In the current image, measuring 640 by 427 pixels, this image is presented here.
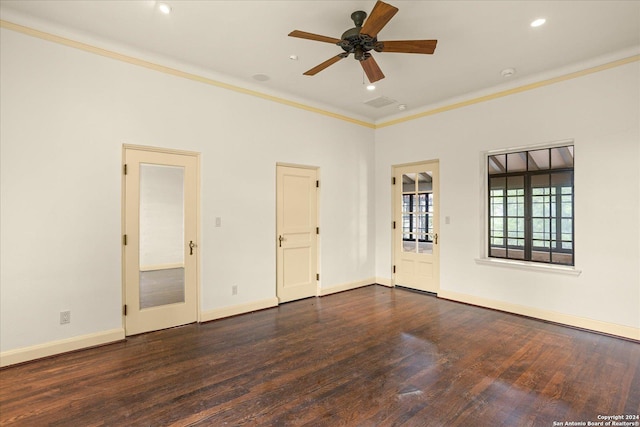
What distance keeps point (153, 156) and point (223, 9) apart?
71.6 inches

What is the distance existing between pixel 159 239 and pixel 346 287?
320 cm

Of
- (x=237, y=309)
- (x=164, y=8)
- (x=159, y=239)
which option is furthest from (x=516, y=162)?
(x=159, y=239)

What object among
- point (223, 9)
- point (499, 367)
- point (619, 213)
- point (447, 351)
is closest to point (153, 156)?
point (223, 9)

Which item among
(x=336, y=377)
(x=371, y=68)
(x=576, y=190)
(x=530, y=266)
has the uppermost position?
(x=371, y=68)

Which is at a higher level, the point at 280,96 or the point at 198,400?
the point at 280,96

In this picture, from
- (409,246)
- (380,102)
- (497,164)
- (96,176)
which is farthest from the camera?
(409,246)

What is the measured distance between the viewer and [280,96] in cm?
475

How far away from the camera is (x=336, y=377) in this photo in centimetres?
266

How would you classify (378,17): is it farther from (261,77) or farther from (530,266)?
(530,266)

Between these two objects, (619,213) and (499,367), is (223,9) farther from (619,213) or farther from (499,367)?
(619,213)

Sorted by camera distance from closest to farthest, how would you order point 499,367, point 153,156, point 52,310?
point 499,367 → point 52,310 → point 153,156

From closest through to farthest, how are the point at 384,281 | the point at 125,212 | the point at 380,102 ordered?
the point at 125,212
the point at 380,102
the point at 384,281

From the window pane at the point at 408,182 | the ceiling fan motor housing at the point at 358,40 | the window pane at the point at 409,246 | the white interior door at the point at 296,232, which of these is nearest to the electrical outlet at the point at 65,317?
the white interior door at the point at 296,232

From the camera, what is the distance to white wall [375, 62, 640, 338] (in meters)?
3.51
